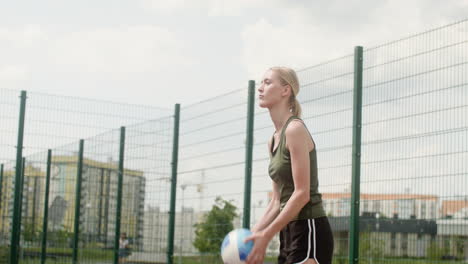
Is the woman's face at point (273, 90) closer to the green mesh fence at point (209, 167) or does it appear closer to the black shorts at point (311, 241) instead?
the black shorts at point (311, 241)

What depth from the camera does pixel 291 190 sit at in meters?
4.17

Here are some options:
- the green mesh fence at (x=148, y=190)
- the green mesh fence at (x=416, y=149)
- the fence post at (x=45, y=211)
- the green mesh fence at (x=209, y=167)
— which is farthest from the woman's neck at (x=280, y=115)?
the fence post at (x=45, y=211)

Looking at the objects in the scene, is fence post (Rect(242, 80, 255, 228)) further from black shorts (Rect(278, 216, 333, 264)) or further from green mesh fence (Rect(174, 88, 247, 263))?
black shorts (Rect(278, 216, 333, 264))

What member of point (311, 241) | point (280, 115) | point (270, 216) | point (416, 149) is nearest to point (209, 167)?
point (416, 149)

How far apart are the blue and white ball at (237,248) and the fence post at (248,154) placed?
15.5 feet

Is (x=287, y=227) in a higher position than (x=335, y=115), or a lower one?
lower

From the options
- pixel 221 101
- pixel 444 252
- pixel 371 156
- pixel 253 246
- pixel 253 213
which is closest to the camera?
pixel 253 246

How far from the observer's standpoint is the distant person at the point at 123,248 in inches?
461

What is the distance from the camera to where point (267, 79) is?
427cm

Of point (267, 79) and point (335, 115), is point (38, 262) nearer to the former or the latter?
point (335, 115)

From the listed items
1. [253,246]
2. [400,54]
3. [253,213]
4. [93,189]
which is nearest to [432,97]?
[400,54]

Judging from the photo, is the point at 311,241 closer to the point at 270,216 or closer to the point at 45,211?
the point at 270,216

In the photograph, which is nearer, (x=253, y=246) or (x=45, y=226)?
(x=253, y=246)

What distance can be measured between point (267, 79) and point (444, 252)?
135 inches
